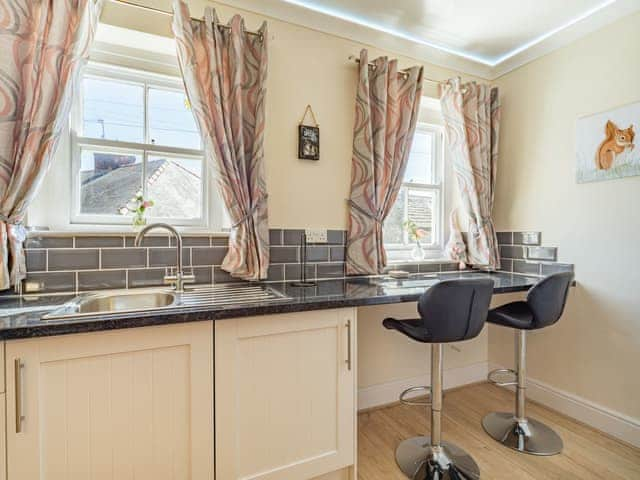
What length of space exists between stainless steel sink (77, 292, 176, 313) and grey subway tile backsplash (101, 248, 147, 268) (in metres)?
0.16

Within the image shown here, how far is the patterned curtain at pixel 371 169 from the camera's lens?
210 cm

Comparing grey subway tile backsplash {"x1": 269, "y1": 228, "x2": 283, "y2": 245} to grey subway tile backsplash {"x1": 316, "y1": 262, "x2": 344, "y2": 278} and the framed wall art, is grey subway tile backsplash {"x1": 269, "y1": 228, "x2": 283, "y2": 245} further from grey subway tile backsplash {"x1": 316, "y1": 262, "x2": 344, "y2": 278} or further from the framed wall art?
the framed wall art

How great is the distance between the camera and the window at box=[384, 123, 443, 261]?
2.56m

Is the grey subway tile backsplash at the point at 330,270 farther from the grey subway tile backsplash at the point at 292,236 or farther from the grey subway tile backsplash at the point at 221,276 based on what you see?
the grey subway tile backsplash at the point at 221,276

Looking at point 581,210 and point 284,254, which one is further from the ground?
point 581,210

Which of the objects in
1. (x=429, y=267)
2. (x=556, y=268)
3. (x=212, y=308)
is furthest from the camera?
(x=429, y=267)

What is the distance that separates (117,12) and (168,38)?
0.81 ft

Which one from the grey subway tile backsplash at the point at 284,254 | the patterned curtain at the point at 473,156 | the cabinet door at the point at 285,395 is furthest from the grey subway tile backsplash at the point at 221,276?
the patterned curtain at the point at 473,156

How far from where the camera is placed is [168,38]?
172 cm

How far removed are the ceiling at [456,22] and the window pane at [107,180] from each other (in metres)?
1.15

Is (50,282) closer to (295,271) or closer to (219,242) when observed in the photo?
(219,242)

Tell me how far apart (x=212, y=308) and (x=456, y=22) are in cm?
232

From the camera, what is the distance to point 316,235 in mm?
2049

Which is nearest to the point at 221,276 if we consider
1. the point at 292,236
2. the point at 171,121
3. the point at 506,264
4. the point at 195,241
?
the point at 195,241
